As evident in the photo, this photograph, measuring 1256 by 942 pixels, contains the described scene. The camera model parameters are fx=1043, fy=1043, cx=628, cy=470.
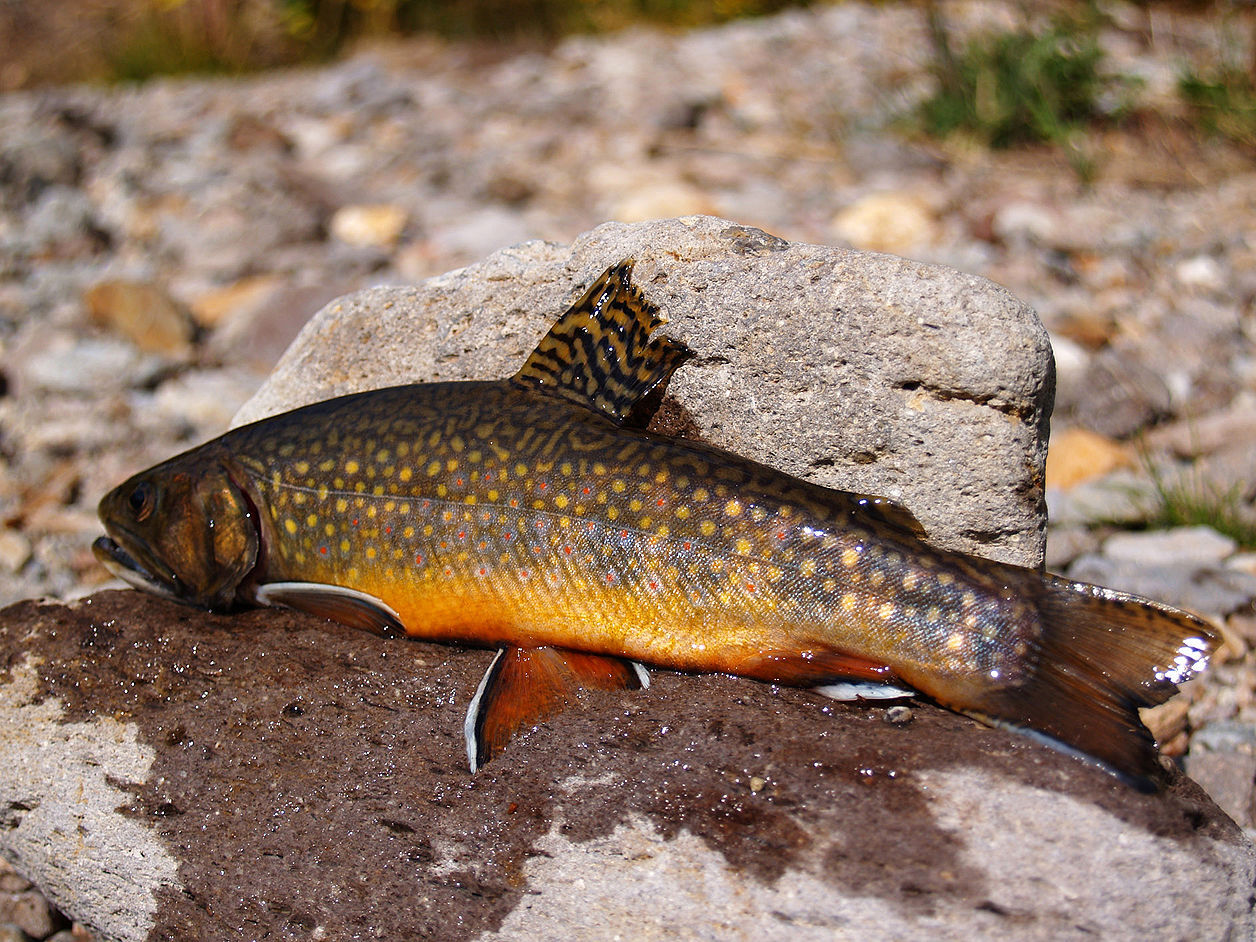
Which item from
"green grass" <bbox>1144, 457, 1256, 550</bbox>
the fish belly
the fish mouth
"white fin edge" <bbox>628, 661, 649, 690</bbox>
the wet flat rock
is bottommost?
"green grass" <bbox>1144, 457, 1256, 550</bbox>

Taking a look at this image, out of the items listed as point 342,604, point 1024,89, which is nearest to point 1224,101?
point 1024,89

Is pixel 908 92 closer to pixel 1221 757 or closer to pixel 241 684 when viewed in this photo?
pixel 1221 757

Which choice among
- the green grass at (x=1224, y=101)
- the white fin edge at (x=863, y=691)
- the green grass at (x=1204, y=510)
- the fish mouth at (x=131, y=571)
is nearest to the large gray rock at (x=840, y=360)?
the white fin edge at (x=863, y=691)

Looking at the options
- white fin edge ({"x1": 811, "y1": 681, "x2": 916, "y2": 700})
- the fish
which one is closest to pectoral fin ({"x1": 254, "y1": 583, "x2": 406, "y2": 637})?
the fish

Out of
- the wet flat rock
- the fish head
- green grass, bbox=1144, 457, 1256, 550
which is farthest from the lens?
green grass, bbox=1144, 457, 1256, 550

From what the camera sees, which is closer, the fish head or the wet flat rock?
the wet flat rock

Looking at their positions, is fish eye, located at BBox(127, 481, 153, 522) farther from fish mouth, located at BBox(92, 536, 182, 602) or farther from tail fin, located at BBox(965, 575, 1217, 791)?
tail fin, located at BBox(965, 575, 1217, 791)

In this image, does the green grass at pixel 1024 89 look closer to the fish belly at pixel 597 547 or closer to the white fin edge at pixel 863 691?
the fish belly at pixel 597 547
